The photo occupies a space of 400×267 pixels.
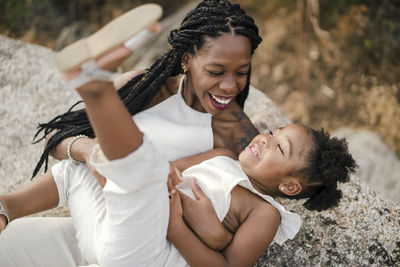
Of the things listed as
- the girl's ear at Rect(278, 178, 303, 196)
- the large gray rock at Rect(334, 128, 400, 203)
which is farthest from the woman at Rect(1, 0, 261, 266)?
the large gray rock at Rect(334, 128, 400, 203)

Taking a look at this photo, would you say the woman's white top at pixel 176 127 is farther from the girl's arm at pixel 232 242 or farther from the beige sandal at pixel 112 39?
the beige sandal at pixel 112 39

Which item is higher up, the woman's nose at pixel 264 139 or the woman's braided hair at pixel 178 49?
the woman's braided hair at pixel 178 49

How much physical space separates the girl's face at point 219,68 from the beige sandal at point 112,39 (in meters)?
0.79

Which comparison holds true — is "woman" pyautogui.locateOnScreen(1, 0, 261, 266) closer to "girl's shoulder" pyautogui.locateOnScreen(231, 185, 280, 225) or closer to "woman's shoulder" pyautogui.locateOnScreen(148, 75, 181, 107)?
"woman's shoulder" pyautogui.locateOnScreen(148, 75, 181, 107)

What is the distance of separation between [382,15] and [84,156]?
14.4ft

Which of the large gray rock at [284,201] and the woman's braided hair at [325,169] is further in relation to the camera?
the large gray rock at [284,201]

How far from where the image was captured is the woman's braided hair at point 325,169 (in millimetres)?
2010

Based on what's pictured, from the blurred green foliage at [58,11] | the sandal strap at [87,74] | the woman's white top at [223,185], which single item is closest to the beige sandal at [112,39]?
the sandal strap at [87,74]

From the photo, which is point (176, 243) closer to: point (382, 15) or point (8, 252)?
point (8, 252)

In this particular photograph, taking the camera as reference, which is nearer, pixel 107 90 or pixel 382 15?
pixel 107 90

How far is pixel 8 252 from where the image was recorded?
2.01 metres

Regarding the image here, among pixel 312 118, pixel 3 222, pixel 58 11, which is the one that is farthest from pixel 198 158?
pixel 58 11

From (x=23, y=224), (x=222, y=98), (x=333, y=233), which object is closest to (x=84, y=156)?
(x=23, y=224)

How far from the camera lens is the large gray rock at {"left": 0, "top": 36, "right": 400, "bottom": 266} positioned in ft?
7.45
